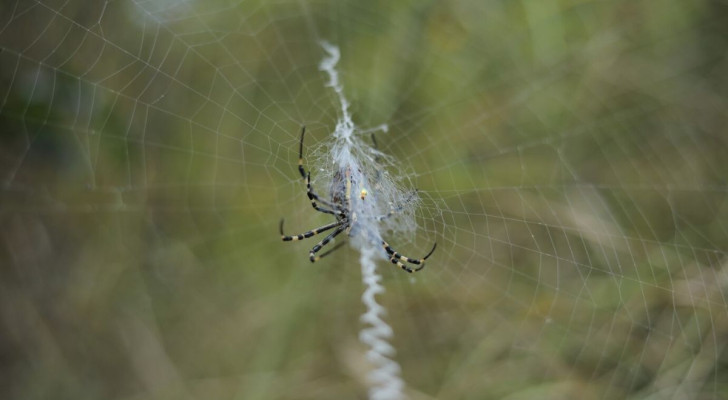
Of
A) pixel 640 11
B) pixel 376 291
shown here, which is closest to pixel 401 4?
pixel 640 11

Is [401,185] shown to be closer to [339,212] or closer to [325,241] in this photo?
[339,212]

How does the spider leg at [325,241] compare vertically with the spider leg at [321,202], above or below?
below

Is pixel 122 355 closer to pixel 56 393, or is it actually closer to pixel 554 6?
pixel 56 393

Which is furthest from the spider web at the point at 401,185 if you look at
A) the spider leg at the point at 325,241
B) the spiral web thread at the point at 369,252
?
the spider leg at the point at 325,241

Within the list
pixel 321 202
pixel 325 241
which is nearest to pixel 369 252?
pixel 325 241

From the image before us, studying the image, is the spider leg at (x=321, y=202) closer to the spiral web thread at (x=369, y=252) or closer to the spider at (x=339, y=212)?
the spider at (x=339, y=212)

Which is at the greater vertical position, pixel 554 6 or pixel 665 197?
pixel 554 6
